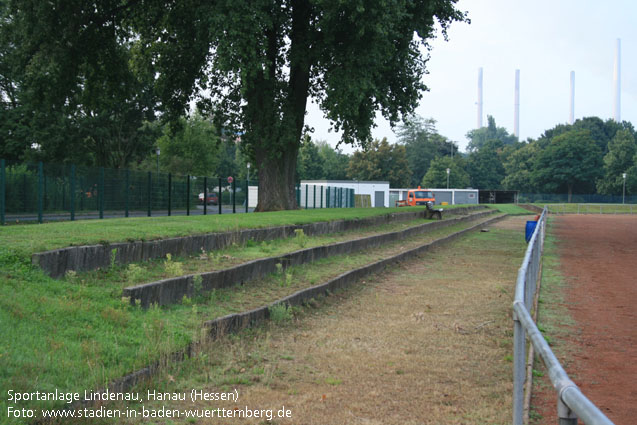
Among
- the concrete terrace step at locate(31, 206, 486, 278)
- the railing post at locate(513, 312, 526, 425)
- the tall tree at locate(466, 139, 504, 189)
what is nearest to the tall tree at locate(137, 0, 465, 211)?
the concrete terrace step at locate(31, 206, 486, 278)

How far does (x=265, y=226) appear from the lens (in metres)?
14.6

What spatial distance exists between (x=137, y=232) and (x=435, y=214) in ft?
82.3

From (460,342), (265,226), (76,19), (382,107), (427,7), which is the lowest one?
(460,342)

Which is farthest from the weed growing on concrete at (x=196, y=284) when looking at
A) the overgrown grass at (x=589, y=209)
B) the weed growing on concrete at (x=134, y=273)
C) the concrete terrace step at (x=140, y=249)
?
the overgrown grass at (x=589, y=209)

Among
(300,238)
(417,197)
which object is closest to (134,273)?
(300,238)

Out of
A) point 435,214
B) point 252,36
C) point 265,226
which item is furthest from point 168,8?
point 435,214

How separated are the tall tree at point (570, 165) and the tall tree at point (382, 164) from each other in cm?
2556

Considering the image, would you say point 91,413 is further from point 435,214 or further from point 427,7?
point 435,214

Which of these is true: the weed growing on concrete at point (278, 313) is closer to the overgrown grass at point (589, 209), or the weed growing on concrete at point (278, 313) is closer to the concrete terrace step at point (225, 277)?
the concrete terrace step at point (225, 277)

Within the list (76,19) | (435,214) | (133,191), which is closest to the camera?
(76,19)

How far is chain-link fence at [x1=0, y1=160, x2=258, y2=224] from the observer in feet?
56.1

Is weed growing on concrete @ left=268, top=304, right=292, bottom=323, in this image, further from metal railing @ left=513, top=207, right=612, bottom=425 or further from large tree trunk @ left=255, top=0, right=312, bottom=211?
large tree trunk @ left=255, top=0, right=312, bottom=211

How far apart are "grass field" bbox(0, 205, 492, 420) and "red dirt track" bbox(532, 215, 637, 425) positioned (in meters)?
3.81

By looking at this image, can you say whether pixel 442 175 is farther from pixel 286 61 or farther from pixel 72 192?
pixel 72 192
